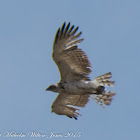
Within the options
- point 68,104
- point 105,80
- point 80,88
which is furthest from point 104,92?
point 68,104

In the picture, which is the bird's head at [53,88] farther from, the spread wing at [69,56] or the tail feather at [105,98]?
the tail feather at [105,98]

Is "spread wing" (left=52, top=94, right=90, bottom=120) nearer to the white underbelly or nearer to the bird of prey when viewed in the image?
the bird of prey

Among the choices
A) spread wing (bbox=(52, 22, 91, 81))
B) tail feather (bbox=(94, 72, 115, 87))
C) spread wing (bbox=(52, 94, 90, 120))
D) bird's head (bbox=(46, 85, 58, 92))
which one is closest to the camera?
spread wing (bbox=(52, 22, 91, 81))

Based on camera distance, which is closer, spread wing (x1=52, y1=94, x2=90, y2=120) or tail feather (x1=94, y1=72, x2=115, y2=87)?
tail feather (x1=94, y1=72, x2=115, y2=87)

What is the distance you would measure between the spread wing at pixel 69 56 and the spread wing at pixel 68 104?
1071 mm

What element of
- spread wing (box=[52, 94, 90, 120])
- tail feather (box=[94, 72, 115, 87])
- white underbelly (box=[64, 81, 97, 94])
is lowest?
spread wing (box=[52, 94, 90, 120])

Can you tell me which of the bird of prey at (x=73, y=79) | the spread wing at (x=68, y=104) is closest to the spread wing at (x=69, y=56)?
the bird of prey at (x=73, y=79)

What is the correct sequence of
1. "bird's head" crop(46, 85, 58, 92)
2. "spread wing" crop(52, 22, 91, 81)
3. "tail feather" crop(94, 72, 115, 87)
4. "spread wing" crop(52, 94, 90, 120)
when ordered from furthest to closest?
"spread wing" crop(52, 94, 90, 120) → "tail feather" crop(94, 72, 115, 87) → "bird's head" crop(46, 85, 58, 92) → "spread wing" crop(52, 22, 91, 81)

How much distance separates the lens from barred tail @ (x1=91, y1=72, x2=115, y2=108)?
14453 mm

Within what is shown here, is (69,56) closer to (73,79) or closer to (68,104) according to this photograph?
(73,79)

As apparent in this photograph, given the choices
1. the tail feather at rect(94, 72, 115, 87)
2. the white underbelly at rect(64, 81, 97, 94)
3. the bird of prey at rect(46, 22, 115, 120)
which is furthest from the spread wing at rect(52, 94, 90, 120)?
the white underbelly at rect(64, 81, 97, 94)

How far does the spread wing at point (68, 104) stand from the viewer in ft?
49.3

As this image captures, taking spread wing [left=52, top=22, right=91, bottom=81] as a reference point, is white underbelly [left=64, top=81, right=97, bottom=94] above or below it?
below

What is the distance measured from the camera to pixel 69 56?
13750 millimetres
